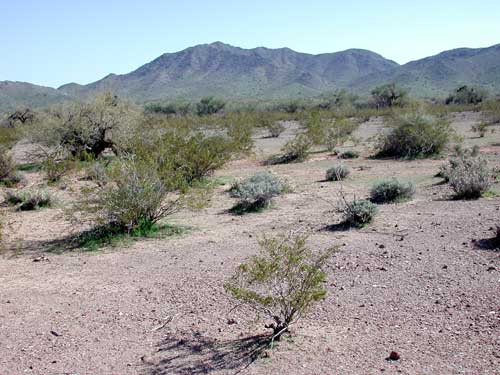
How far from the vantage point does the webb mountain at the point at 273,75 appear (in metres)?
123

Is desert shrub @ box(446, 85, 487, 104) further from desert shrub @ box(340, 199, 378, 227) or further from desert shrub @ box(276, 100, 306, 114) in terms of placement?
desert shrub @ box(340, 199, 378, 227)

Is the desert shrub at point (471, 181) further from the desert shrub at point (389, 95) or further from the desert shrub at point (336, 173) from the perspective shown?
the desert shrub at point (389, 95)

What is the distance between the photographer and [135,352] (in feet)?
18.9

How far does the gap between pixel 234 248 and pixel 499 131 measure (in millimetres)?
28678

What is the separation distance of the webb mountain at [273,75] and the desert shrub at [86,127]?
259 ft

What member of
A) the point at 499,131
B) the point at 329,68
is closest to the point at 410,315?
the point at 499,131

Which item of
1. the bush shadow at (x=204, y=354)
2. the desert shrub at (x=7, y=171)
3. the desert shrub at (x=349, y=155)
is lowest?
the desert shrub at (x=349, y=155)

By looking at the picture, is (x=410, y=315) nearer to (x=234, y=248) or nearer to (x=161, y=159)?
(x=234, y=248)

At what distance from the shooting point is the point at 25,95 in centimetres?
11981

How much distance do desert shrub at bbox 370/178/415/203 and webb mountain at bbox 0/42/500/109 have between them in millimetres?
86303

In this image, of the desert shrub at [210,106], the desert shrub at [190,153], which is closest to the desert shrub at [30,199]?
the desert shrub at [190,153]

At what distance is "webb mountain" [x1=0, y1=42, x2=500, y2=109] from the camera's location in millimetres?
122688

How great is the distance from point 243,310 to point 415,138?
60.1ft

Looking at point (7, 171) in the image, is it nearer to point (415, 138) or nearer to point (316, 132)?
point (316, 132)
